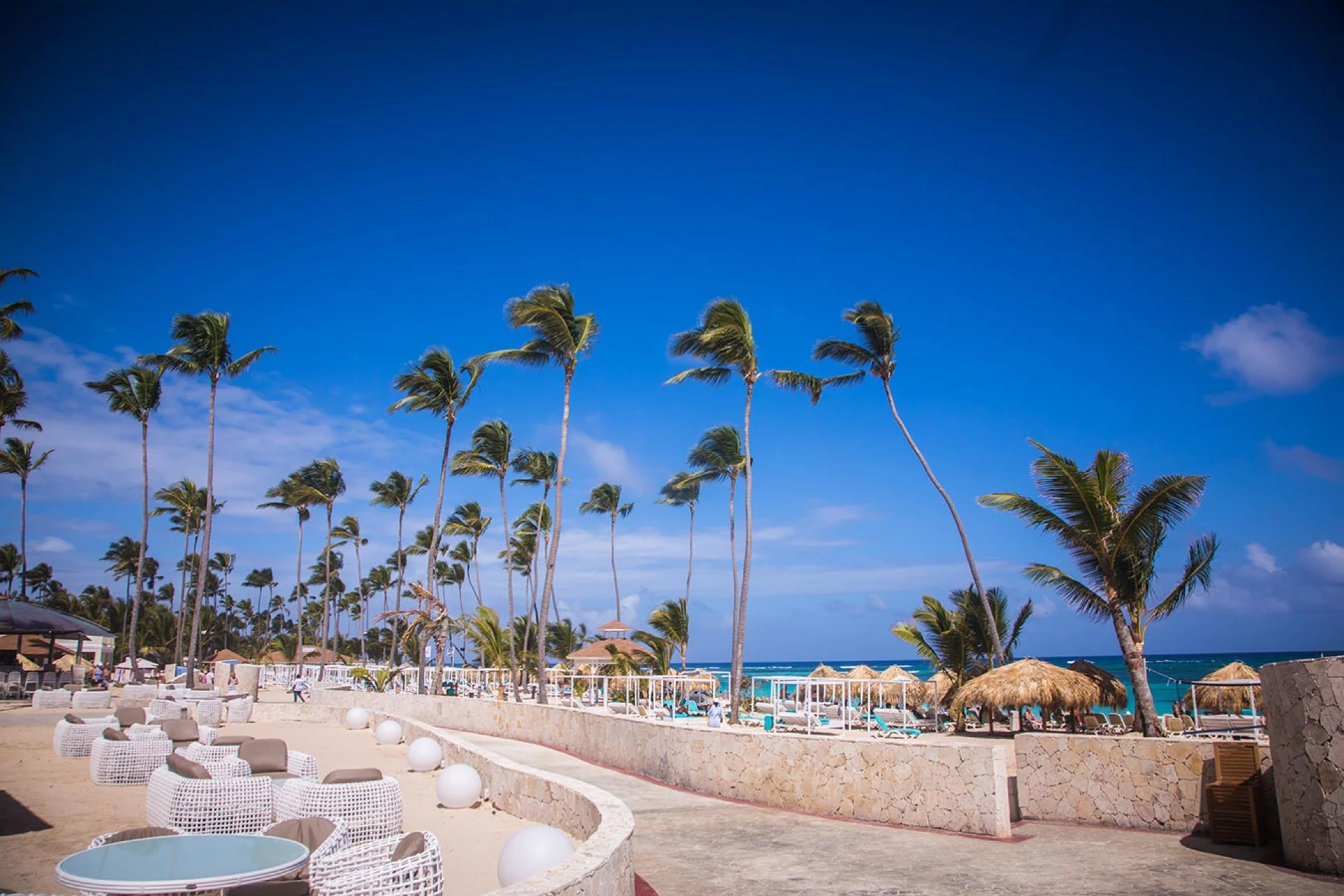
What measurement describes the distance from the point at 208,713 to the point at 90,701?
6.30 m

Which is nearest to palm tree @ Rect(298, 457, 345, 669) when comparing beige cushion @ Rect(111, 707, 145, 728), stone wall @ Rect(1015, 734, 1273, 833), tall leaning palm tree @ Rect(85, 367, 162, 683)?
tall leaning palm tree @ Rect(85, 367, 162, 683)

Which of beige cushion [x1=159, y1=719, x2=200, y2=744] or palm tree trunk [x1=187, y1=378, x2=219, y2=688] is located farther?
palm tree trunk [x1=187, y1=378, x2=219, y2=688]

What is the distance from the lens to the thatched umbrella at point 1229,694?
934 inches

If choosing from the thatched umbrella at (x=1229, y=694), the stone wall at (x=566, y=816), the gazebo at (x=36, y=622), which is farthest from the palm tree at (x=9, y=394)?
the thatched umbrella at (x=1229, y=694)

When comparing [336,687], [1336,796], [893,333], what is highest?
[893,333]

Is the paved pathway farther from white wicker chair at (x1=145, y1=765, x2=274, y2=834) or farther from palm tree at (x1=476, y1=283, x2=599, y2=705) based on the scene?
palm tree at (x1=476, y1=283, x2=599, y2=705)

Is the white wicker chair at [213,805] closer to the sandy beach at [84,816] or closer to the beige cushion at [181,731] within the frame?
the sandy beach at [84,816]

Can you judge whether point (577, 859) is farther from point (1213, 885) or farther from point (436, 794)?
point (436, 794)

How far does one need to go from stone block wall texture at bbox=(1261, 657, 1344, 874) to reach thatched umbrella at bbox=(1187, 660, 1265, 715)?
1856 cm

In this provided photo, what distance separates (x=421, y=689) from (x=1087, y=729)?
21.1 m

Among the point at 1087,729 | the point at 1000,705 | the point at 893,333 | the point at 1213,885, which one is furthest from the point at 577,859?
the point at 893,333

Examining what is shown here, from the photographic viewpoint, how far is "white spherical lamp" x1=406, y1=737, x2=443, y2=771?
13.7 metres

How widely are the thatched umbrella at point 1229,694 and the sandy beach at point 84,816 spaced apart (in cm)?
2230

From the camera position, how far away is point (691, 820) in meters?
9.90
